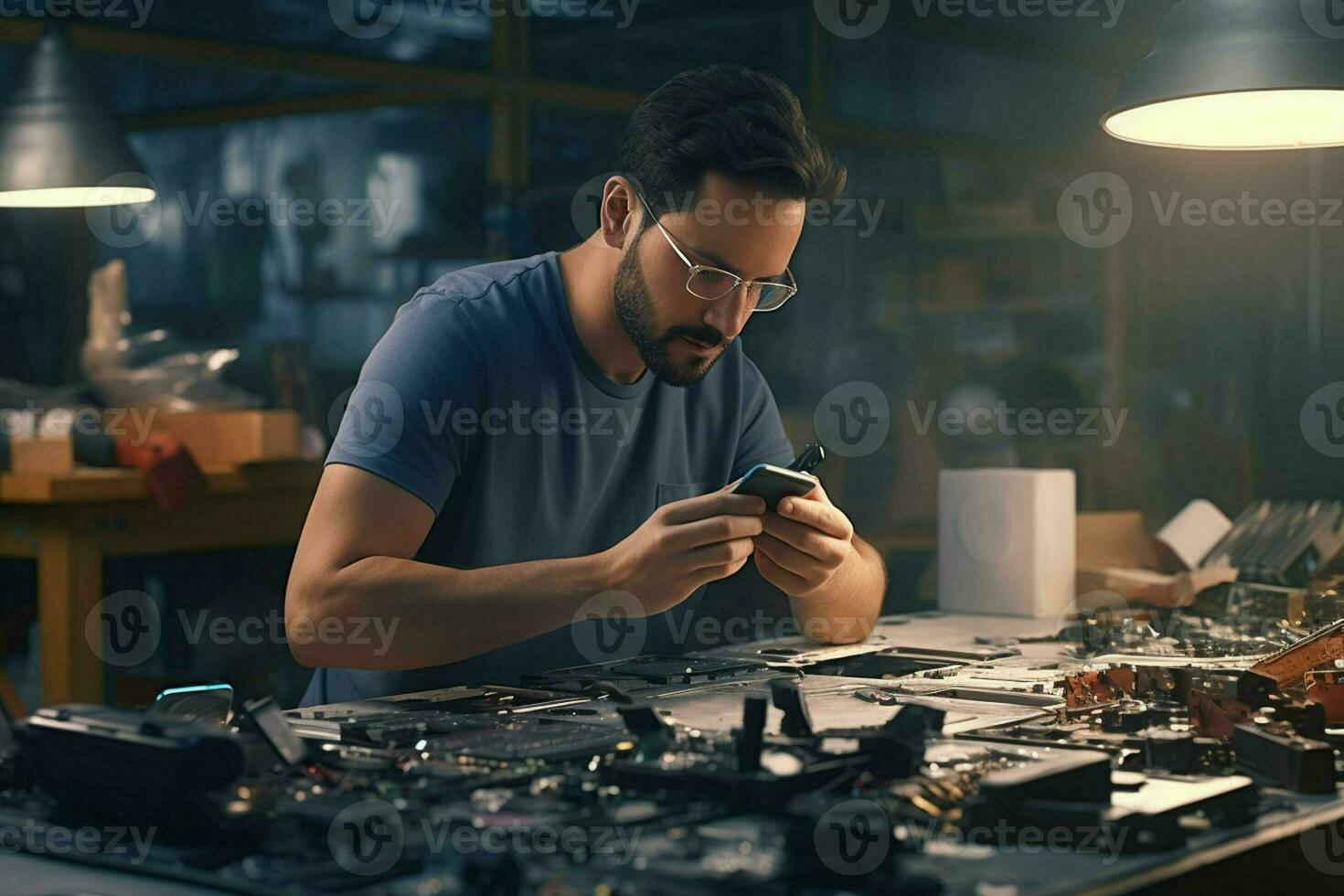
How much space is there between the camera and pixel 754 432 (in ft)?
7.88

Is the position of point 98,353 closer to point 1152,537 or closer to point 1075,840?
point 1152,537

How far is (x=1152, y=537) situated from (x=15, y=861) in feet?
7.67

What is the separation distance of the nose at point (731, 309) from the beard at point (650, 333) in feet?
0.04

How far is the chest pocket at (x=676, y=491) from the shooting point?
222 cm

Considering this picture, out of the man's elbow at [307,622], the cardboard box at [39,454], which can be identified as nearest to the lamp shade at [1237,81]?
the man's elbow at [307,622]

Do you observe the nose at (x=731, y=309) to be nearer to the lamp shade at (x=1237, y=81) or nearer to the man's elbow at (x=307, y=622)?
the man's elbow at (x=307, y=622)

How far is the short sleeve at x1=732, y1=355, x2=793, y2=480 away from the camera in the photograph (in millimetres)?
2391

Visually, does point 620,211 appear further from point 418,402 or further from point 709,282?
point 418,402

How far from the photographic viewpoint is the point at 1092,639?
2.13 metres

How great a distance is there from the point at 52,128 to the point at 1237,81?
2.45 metres

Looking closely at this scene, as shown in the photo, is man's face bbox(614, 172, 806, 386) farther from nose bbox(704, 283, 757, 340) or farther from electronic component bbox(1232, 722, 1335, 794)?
electronic component bbox(1232, 722, 1335, 794)

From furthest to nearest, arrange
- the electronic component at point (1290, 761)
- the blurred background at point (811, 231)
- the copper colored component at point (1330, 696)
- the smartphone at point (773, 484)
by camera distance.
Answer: the blurred background at point (811, 231)
the smartphone at point (773, 484)
the copper colored component at point (1330, 696)
the electronic component at point (1290, 761)

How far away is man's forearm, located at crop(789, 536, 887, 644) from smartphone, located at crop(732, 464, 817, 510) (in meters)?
0.39

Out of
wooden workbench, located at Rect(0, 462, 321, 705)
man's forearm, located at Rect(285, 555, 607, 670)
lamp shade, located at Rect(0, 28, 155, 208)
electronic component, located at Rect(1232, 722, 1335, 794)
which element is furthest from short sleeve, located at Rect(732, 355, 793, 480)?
lamp shade, located at Rect(0, 28, 155, 208)
